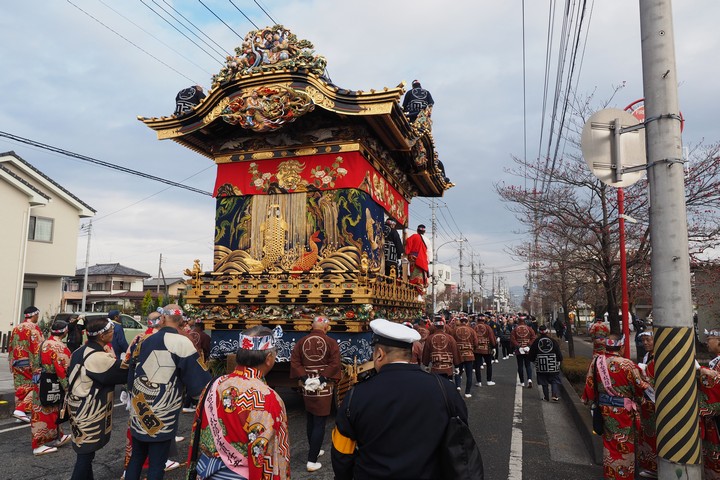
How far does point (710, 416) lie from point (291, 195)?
23.4 ft

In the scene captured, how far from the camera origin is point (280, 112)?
8.47 meters

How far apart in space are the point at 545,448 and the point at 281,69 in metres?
7.40

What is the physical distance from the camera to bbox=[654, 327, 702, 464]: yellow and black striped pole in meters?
3.40

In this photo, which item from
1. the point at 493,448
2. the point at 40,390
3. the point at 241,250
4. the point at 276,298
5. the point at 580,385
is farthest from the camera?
the point at 580,385

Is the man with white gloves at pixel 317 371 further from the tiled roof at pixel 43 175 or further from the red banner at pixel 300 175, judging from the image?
the tiled roof at pixel 43 175

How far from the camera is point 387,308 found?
9422mm

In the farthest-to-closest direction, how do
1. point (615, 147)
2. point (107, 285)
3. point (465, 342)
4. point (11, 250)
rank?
point (107, 285) → point (11, 250) → point (465, 342) → point (615, 147)

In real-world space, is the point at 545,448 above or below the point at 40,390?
below

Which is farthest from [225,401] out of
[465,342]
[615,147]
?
[465,342]

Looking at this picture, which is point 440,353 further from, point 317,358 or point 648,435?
Answer: point 648,435

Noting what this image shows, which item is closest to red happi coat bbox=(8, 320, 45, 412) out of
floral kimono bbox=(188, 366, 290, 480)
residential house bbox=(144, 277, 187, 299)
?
floral kimono bbox=(188, 366, 290, 480)

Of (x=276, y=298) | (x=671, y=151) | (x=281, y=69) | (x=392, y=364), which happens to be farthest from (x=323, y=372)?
(x=281, y=69)

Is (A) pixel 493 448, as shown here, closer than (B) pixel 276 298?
Yes

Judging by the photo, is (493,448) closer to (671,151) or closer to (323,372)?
(323,372)
